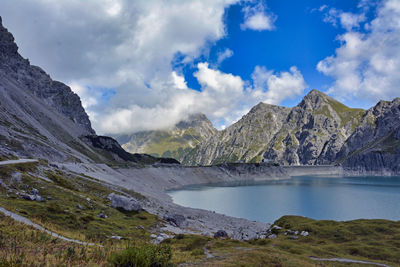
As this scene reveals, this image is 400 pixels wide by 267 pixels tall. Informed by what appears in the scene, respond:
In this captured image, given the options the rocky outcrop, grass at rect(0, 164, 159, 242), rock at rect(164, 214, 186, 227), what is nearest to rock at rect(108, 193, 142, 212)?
grass at rect(0, 164, 159, 242)

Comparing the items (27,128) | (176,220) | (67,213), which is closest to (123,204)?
(176,220)

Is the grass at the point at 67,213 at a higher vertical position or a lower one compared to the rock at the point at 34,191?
lower

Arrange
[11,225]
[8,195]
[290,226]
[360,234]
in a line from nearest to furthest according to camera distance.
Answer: [11,225] < [8,195] < [360,234] < [290,226]

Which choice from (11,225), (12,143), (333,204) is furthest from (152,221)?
(333,204)

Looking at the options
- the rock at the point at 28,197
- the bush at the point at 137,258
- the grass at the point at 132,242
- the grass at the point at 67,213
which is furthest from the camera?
the rock at the point at 28,197

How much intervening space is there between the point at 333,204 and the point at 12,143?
135 m

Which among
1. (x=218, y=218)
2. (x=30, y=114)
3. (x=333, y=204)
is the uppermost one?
(x=30, y=114)

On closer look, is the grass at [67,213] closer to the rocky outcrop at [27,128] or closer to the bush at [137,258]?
the bush at [137,258]

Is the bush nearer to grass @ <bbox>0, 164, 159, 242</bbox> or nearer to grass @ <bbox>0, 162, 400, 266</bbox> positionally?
grass @ <bbox>0, 162, 400, 266</bbox>

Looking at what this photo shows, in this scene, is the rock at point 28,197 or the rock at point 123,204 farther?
the rock at point 123,204

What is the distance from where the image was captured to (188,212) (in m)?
83.4

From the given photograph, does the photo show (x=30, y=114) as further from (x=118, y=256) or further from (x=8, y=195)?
(x=118, y=256)

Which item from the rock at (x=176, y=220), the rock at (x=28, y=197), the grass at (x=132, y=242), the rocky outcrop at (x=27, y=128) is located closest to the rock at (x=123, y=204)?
the grass at (x=132, y=242)

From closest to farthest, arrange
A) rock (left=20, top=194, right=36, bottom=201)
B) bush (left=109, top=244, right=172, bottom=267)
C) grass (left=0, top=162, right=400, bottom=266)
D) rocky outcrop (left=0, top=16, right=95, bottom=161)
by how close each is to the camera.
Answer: bush (left=109, top=244, right=172, bottom=267)
grass (left=0, top=162, right=400, bottom=266)
rock (left=20, top=194, right=36, bottom=201)
rocky outcrop (left=0, top=16, right=95, bottom=161)
